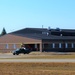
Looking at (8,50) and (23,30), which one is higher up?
(23,30)

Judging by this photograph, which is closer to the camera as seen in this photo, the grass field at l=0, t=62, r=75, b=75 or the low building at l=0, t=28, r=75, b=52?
the grass field at l=0, t=62, r=75, b=75

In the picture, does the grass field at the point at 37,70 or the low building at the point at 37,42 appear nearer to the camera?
the grass field at the point at 37,70

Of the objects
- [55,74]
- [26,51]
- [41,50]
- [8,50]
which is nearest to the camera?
[55,74]

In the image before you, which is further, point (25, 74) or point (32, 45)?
point (32, 45)

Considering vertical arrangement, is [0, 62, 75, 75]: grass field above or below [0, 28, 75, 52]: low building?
below

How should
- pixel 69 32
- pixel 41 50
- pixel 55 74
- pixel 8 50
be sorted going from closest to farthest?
pixel 55 74 < pixel 41 50 < pixel 8 50 < pixel 69 32

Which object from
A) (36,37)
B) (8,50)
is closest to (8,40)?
(8,50)

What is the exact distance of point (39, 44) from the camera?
9025cm

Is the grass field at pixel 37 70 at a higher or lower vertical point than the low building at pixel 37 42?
lower

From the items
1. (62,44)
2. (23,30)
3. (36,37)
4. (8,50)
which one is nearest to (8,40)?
(8,50)

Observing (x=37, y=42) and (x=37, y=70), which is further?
(x=37, y=42)

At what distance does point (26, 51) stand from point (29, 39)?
13901 millimetres

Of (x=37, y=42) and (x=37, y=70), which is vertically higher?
(x=37, y=42)

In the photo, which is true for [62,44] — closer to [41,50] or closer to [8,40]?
[41,50]
